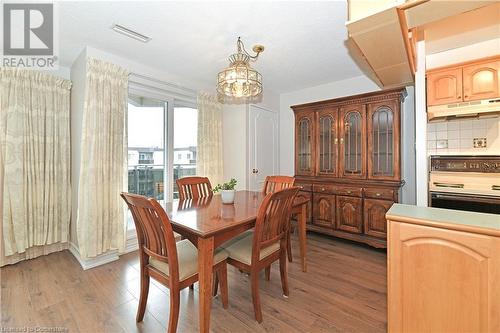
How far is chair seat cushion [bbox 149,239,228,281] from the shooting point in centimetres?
151

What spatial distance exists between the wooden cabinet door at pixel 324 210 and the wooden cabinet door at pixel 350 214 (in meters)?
0.09

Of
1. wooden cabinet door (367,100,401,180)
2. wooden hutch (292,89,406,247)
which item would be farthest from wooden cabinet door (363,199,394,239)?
wooden cabinet door (367,100,401,180)

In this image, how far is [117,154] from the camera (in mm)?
2725

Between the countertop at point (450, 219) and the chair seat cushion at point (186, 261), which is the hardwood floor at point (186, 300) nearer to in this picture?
the chair seat cushion at point (186, 261)

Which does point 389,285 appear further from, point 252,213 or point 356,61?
point 356,61

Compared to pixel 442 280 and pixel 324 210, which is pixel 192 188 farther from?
pixel 442 280

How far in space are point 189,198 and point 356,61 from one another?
8.85 ft

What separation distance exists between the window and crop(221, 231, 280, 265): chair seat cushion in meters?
1.97

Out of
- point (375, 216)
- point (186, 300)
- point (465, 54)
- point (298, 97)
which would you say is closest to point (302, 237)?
point (375, 216)

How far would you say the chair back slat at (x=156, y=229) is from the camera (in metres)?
1.33

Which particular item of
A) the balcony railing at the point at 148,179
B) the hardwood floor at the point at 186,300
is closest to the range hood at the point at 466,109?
the hardwood floor at the point at 186,300

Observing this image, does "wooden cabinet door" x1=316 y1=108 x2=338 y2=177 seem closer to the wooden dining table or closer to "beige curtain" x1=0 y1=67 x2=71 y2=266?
the wooden dining table

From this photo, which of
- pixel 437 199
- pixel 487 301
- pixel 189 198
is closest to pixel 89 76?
pixel 189 198

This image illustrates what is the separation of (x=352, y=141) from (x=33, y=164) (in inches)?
160
